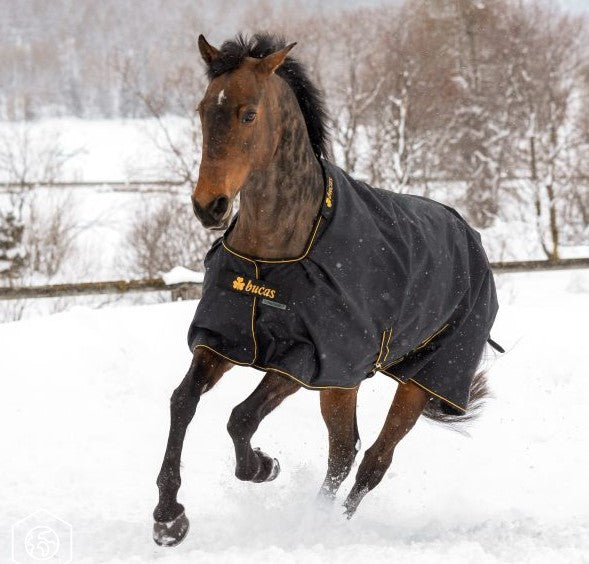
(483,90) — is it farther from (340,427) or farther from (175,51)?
(340,427)

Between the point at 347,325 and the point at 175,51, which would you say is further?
the point at 175,51

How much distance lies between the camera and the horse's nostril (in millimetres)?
2594

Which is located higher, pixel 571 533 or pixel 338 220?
pixel 338 220

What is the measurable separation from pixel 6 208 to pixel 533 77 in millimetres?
13269

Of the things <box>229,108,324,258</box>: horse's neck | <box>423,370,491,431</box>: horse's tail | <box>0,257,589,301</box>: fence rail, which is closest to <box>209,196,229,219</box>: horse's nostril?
<box>229,108,324,258</box>: horse's neck

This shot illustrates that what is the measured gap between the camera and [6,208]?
14.6 metres

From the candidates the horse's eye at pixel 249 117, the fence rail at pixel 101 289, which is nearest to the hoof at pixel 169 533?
the horse's eye at pixel 249 117

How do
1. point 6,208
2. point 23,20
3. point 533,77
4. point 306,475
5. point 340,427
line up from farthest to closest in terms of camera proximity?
1. point 23,20
2. point 533,77
3. point 6,208
4. point 306,475
5. point 340,427

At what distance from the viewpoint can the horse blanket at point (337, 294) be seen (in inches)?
122

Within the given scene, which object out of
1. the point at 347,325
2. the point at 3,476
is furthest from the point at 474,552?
the point at 3,476

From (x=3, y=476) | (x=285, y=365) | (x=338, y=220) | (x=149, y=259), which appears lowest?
(x=149, y=259)

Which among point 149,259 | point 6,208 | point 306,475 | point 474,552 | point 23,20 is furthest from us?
point 23,20

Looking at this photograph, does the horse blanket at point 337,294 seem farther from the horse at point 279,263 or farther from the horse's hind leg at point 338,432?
the horse's hind leg at point 338,432

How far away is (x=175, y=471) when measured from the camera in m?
3.08
